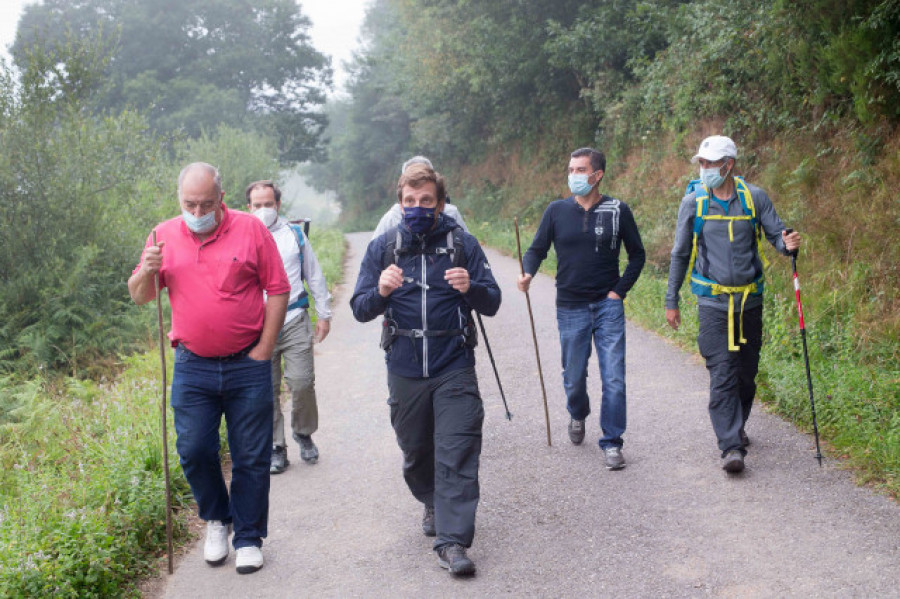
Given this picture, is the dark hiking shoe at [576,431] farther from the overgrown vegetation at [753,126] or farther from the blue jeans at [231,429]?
the blue jeans at [231,429]

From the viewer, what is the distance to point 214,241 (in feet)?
14.9

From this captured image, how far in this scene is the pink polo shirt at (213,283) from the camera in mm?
4473

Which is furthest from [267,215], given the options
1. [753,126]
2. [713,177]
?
[753,126]

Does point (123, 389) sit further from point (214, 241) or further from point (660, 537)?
point (660, 537)

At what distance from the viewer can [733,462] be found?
5.39m

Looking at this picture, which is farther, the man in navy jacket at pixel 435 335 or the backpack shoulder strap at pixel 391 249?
the backpack shoulder strap at pixel 391 249

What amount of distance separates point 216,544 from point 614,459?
8.81 feet

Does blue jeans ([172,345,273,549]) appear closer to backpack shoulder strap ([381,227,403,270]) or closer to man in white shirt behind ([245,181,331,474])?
backpack shoulder strap ([381,227,403,270])

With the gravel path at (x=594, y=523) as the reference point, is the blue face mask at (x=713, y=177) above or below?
above

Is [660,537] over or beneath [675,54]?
beneath

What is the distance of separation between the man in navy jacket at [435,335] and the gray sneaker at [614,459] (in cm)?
160

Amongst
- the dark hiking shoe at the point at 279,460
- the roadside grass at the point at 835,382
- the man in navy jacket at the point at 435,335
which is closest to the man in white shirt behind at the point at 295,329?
the dark hiking shoe at the point at 279,460

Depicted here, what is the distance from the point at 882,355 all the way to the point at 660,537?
11.3 ft

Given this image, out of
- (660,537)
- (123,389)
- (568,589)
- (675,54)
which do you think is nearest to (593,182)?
(660,537)
